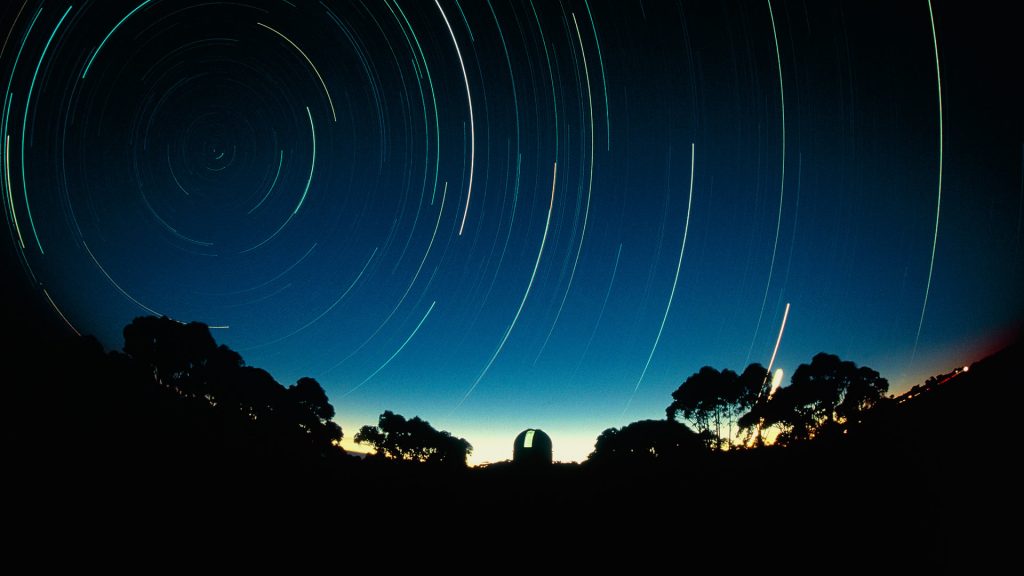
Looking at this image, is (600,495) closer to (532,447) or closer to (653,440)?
(532,447)

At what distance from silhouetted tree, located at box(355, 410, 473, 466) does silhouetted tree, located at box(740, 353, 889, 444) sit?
50442mm

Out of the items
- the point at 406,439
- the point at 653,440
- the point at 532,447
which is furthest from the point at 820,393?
the point at 406,439

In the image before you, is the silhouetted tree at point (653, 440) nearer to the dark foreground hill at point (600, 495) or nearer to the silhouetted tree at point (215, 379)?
the dark foreground hill at point (600, 495)

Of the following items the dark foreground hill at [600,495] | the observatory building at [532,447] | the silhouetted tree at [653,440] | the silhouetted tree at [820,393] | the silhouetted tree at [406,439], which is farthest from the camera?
the silhouetted tree at [406,439]

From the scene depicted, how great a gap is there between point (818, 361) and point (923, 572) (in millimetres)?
42571

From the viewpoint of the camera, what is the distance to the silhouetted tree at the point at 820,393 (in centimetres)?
3553

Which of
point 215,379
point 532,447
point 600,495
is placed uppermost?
point 215,379

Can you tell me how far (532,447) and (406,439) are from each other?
54408mm

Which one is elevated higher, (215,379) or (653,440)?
(215,379)

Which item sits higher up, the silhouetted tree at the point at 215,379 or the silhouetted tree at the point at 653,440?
the silhouetted tree at the point at 215,379

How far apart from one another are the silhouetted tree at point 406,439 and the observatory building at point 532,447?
50458mm

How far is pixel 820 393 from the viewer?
1442 inches

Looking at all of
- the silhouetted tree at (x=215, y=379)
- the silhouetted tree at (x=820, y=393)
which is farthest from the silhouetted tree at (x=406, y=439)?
the silhouetted tree at (x=820, y=393)

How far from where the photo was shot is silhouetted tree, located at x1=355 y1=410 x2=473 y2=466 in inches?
2554
